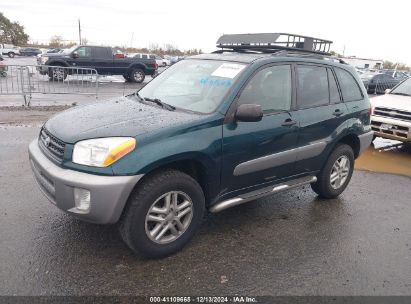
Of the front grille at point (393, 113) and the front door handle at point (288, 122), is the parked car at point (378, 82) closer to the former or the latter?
the front grille at point (393, 113)

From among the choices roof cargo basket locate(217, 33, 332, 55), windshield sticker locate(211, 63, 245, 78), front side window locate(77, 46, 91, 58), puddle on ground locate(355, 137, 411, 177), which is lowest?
puddle on ground locate(355, 137, 411, 177)

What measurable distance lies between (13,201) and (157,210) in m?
2.05

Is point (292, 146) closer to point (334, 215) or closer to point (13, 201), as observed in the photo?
point (334, 215)

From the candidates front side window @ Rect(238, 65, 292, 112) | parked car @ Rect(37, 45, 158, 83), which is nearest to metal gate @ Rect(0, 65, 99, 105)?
parked car @ Rect(37, 45, 158, 83)

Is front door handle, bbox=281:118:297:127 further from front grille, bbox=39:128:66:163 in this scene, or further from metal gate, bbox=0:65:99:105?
metal gate, bbox=0:65:99:105

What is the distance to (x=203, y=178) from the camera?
3.32m

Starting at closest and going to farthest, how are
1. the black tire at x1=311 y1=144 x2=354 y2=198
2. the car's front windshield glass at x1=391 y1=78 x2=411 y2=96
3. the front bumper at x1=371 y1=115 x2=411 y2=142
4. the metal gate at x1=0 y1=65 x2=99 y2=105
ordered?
the black tire at x1=311 y1=144 x2=354 y2=198 < the front bumper at x1=371 y1=115 x2=411 y2=142 < the car's front windshield glass at x1=391 y1=78 x2=411 y2=96 < the metal gate at x1=0 y1=65 x2=99 y2=105

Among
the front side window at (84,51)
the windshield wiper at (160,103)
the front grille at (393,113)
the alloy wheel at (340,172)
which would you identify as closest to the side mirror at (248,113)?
the windshield wiper at (160,103)

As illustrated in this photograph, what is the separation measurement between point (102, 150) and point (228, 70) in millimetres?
1572

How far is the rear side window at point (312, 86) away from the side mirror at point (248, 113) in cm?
92

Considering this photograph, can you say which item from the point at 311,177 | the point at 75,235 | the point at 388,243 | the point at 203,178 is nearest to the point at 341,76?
the point at 311,177

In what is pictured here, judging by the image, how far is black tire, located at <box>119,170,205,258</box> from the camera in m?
2.89

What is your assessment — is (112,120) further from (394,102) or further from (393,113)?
(394,102)

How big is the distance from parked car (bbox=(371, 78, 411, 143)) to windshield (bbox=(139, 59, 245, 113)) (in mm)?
4860
